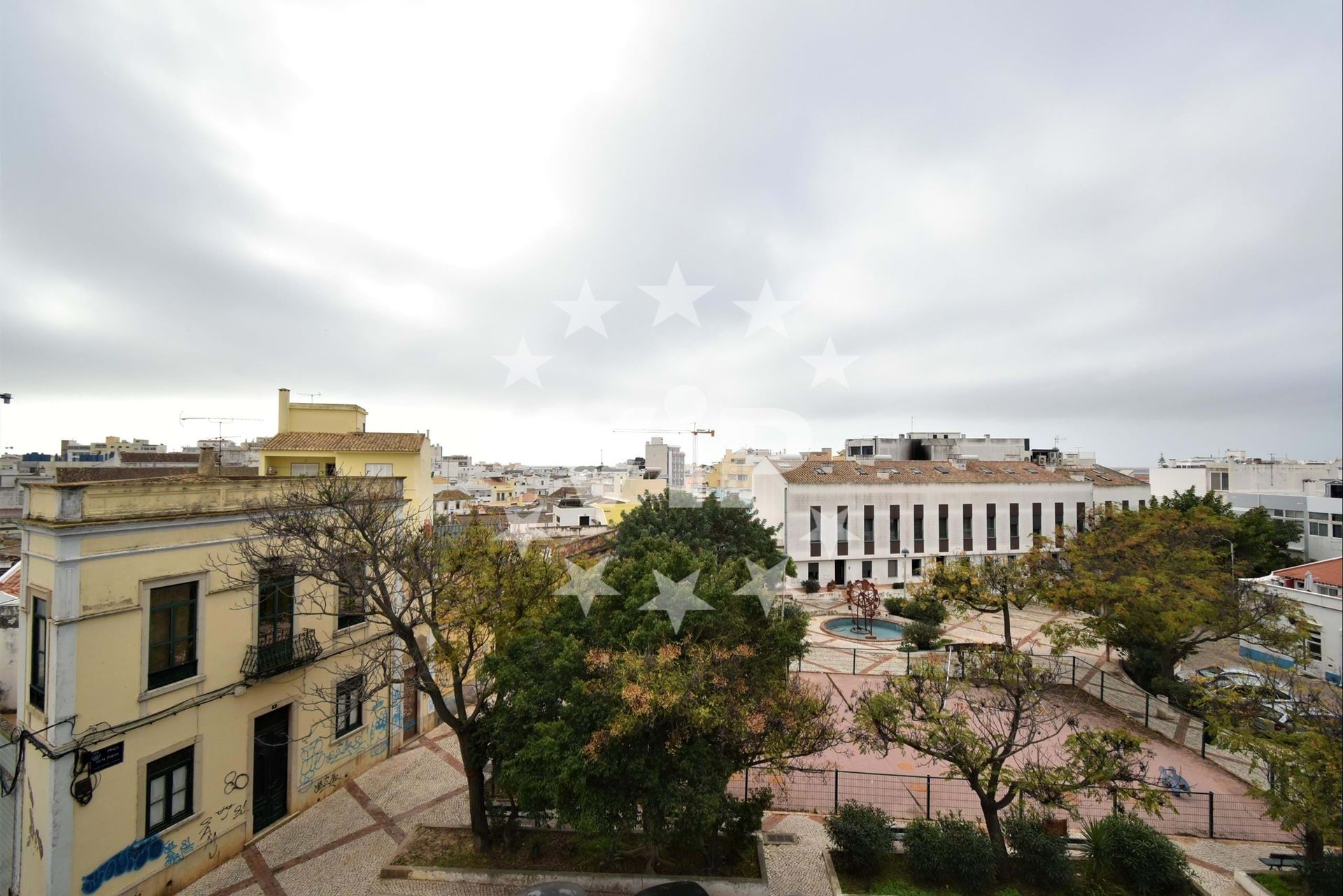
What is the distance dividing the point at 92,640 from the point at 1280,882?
57.4 ft

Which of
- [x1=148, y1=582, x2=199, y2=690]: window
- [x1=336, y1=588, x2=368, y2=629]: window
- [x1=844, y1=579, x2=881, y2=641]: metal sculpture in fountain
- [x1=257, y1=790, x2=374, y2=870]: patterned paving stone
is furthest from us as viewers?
[x1=844, y1=579, x2=881, y2=641]: metal sculpture in fountain

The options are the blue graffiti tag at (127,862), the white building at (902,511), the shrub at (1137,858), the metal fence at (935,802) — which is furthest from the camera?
the white building at (902,511)

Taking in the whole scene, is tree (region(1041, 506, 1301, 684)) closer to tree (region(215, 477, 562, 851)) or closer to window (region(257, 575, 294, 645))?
tree (region(215, 477, 562, 851))

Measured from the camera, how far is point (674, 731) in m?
8.04

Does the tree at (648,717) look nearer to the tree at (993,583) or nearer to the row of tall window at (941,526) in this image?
the tree at (993,583)

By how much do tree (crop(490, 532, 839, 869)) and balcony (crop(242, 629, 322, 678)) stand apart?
4.00m

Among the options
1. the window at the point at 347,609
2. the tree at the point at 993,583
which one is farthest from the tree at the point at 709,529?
the window at the point at 347,609

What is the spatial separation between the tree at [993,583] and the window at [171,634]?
20432 millimetres

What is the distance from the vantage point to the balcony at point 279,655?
404 inches

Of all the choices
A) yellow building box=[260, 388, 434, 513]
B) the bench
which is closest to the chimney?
yellow building box=[260, 388, 434, 513]

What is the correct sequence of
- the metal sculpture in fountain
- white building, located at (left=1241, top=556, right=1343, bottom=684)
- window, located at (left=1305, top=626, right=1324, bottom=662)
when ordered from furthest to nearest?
the metal sculpture in fountain, window, located at (left=1305, top=626, right=1324, bottom=662), white building, located at (left=1241, top=556, right=1343, bottom=684)

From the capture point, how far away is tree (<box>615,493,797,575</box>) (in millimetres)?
21453

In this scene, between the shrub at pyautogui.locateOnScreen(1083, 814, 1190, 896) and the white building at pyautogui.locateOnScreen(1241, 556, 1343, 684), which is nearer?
the shrub at pyautogui.locateOnScreen(1083, 814, 1190, 896)

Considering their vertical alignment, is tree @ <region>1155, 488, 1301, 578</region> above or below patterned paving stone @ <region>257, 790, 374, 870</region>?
above
